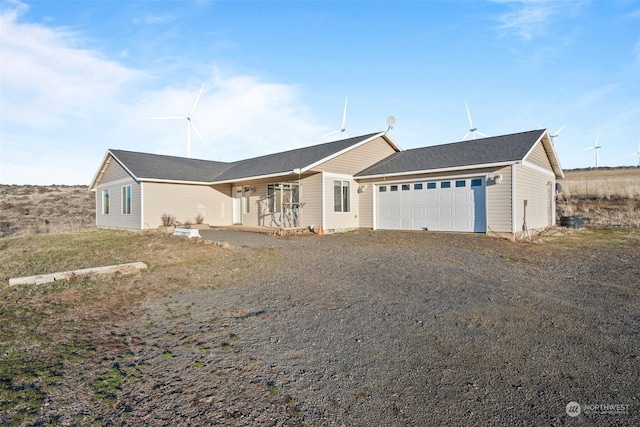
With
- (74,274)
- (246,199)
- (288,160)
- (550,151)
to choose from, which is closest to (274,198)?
(288,160)

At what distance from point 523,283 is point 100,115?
20243mm

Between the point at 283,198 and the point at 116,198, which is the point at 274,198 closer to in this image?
the point at 283,198

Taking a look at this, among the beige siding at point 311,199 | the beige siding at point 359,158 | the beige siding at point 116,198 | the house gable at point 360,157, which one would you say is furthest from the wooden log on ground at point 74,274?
the beige siding at point 116,198

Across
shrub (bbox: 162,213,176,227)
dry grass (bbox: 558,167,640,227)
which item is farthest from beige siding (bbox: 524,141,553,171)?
shrub (bbox: 162,213,176,227)

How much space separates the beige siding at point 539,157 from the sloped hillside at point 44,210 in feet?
74.2

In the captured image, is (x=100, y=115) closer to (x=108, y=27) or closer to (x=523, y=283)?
(x=108, y=27)

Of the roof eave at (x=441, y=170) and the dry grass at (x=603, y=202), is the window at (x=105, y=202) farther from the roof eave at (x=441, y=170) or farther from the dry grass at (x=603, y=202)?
the dry grass at (x=603, y=202)

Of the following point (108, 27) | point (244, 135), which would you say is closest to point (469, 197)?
point (108, 27)

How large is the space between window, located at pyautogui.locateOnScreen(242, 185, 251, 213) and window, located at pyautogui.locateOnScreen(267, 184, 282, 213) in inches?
78.4

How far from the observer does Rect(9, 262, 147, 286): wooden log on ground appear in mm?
6867

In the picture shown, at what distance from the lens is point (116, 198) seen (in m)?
20.3

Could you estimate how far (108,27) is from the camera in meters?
13.7

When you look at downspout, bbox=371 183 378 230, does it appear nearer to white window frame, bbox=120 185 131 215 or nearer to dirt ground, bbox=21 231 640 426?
dirt ground, bbox=21 231 640 426

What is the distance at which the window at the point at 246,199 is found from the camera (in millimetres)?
20344
